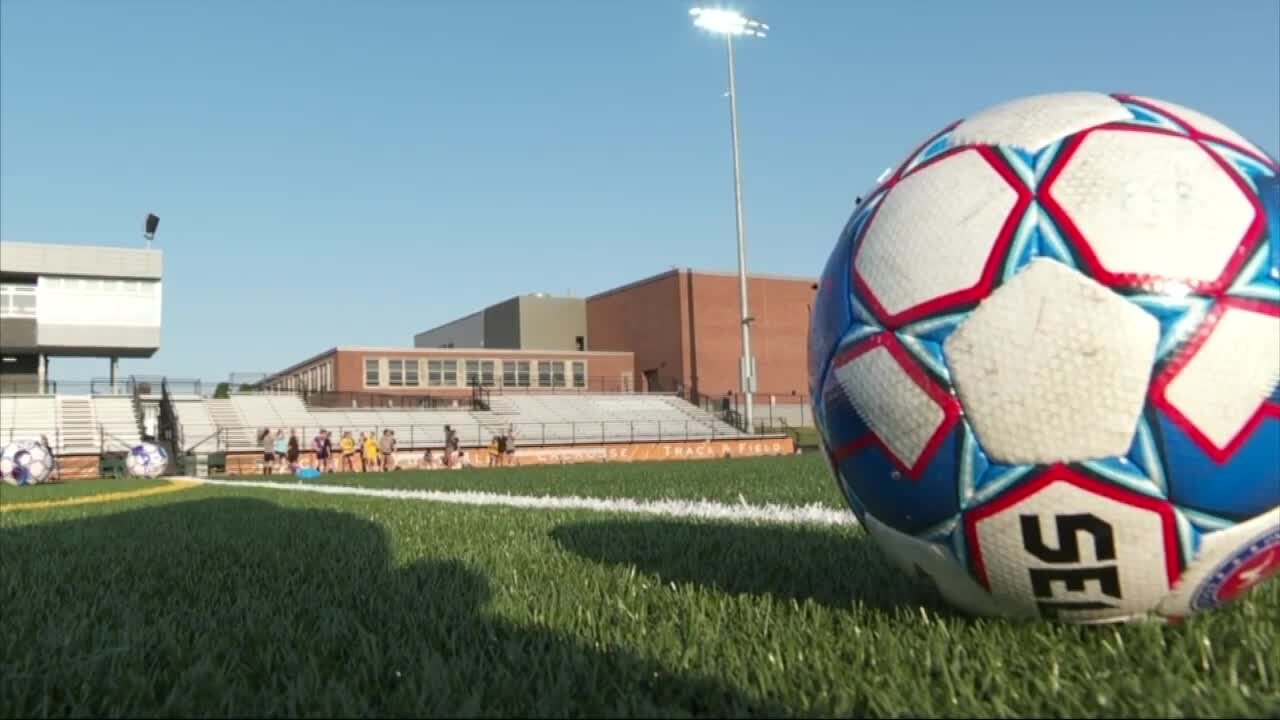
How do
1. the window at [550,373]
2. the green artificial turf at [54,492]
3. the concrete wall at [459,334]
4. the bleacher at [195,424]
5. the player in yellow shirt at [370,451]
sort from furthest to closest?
the concrete wall at [459,334] < the window at [550,373] < the bleacher at [195,424] < the player in yellow shirt at [370,451] < the green artificial turf at [54,492]

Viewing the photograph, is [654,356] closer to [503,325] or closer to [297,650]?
[503,325]

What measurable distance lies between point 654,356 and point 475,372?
11677 millimetres

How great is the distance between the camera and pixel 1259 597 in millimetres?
2912

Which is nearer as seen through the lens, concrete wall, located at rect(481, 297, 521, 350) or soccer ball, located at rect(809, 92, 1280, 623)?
soccer ball, located at rect(809, 92, 1280, 623)

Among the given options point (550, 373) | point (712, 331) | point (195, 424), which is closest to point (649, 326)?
point (712, 331)

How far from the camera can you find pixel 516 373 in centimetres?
6047

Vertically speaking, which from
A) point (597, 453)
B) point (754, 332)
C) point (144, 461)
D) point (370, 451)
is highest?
point (754, 332)

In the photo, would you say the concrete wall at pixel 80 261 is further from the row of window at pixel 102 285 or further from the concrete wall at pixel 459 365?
the concrete wall at pixel 459 365

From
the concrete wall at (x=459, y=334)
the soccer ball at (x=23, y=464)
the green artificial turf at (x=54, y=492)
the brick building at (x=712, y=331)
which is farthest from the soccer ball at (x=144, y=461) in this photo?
the concrete wall at (x=459, y=334)

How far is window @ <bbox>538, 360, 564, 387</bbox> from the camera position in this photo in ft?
199

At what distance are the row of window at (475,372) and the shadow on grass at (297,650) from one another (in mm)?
53729

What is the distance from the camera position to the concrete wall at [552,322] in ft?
225

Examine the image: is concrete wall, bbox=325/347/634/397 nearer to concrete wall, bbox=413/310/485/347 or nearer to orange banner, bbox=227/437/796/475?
concrete wall, bbox=413/310/485/347

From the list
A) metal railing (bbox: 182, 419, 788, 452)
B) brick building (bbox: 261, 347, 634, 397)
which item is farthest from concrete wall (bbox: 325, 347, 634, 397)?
metal railing (bbox: 182, 419, 788, 452)
